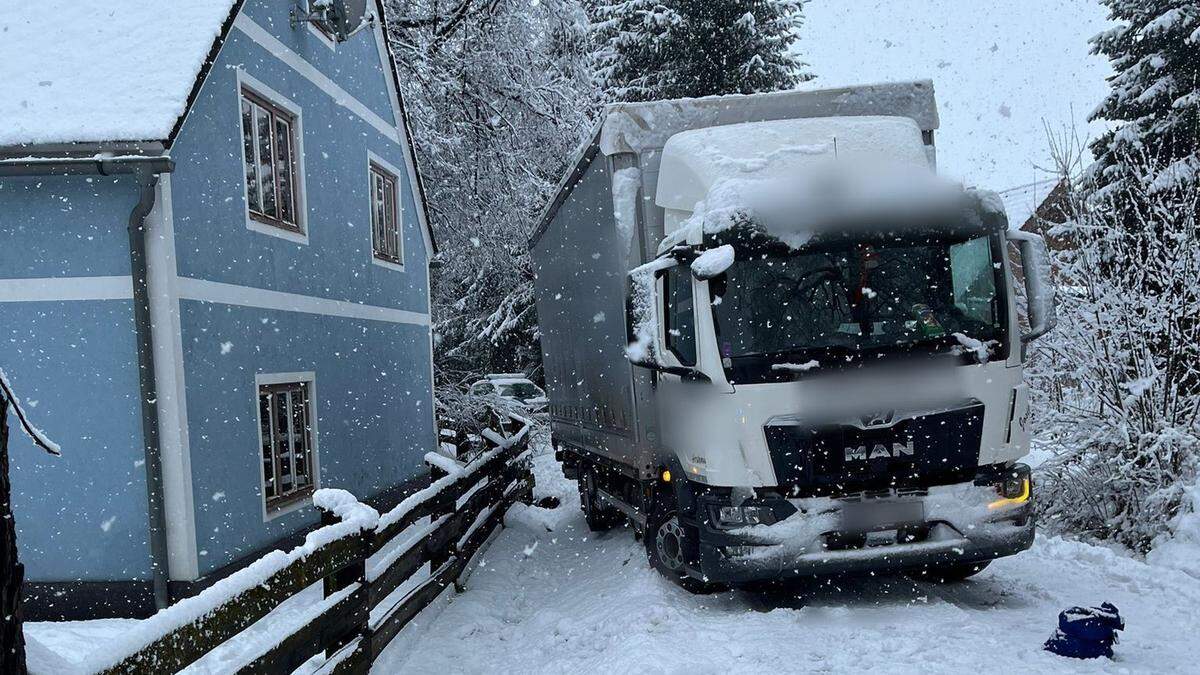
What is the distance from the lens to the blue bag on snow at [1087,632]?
4.96 m

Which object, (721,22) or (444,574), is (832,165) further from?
(721,22)

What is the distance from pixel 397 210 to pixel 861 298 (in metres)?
10.6

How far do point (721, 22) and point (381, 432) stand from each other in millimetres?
18023

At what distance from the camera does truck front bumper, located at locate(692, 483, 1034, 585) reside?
6234 millimetres

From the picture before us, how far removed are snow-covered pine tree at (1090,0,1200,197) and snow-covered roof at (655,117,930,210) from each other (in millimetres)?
10753

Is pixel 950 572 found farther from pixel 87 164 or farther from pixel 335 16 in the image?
pixel 335 16

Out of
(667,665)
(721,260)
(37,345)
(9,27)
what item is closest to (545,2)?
(9,27)

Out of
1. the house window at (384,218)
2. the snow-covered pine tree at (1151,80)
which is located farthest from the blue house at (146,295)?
the snow-covered pine tree at (1151,80)

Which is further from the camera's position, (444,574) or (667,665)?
(444,574)

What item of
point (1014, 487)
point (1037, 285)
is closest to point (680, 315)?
point (1037, 285)

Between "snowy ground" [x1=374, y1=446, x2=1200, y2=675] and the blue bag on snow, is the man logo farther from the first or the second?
the blue bag on snow

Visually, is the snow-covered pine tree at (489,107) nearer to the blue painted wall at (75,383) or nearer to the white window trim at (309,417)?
the white window trim at (309,417)

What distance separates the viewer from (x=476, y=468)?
34.3 feet

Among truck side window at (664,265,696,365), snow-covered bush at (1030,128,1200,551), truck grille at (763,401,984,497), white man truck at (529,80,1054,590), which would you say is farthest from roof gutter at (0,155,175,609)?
snow-covered bush at (1030,128,1200,551)
